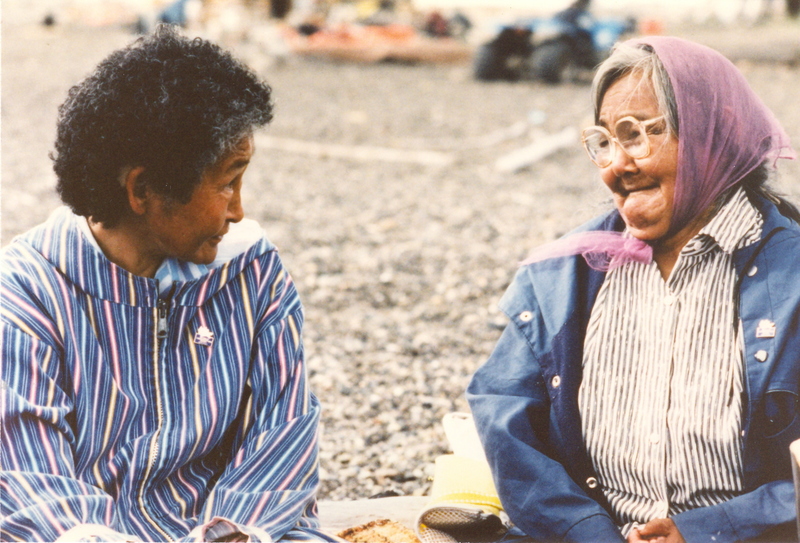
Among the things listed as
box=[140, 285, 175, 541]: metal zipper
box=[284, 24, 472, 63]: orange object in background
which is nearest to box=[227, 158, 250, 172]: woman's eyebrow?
box=[140, 285, 175, 541]: metal zipper

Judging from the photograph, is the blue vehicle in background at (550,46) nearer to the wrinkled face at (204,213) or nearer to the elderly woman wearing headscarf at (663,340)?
the elderly woman wearing headscarf at (663,340)

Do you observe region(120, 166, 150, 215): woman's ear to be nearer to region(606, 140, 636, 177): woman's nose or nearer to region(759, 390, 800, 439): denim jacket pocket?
region(606, 140, 636, 177): woman's nose

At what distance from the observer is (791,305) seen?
2.06 metres

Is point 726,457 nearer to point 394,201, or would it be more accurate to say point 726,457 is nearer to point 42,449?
point 42,449

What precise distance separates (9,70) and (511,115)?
322 inches

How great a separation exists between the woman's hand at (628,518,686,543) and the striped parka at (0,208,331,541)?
807 mm

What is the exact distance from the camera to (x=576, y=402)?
2.34 m

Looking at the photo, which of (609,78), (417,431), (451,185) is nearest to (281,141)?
(451,185)

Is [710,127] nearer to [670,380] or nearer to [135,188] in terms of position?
[670,380]

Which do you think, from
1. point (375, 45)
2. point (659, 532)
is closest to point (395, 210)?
point (659, 532)

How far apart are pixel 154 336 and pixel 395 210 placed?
5.66 meters

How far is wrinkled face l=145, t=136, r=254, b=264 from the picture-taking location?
85.0 inches

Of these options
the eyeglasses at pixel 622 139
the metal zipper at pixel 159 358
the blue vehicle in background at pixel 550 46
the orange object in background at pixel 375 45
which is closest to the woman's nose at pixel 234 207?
the metal zipper at pixel 159 358

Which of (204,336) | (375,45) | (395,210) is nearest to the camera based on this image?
(204,336)
